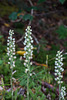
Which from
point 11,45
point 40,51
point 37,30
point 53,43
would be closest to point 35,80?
point 11,45

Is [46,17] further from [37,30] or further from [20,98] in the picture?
[20,98]

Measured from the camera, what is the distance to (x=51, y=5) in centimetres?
811

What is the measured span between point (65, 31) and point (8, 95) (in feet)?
10.0

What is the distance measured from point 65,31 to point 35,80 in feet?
8.13

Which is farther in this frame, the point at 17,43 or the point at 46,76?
the point at 17,43

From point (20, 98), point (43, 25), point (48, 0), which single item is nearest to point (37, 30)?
point (43, 25)

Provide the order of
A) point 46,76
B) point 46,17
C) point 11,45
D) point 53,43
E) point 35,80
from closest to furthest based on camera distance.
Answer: point 11,45
point 35,80
point 46,76
point 53,43
point 46,17

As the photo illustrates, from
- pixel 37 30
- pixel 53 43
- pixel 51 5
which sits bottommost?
pixel 53 43

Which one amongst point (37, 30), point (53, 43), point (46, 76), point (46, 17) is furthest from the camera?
point (46, 17)

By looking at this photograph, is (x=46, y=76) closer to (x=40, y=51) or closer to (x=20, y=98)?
(x=20, y=98)

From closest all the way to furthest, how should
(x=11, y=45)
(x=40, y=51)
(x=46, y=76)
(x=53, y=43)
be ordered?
(x=11, y=45) → (x=46, y=76) → (x=40, y=51) → (x=53, y=43)

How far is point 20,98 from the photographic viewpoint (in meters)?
2.88

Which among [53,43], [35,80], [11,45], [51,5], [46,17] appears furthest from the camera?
[51,5]

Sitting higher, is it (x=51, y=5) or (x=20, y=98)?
(x=51, y=5)
